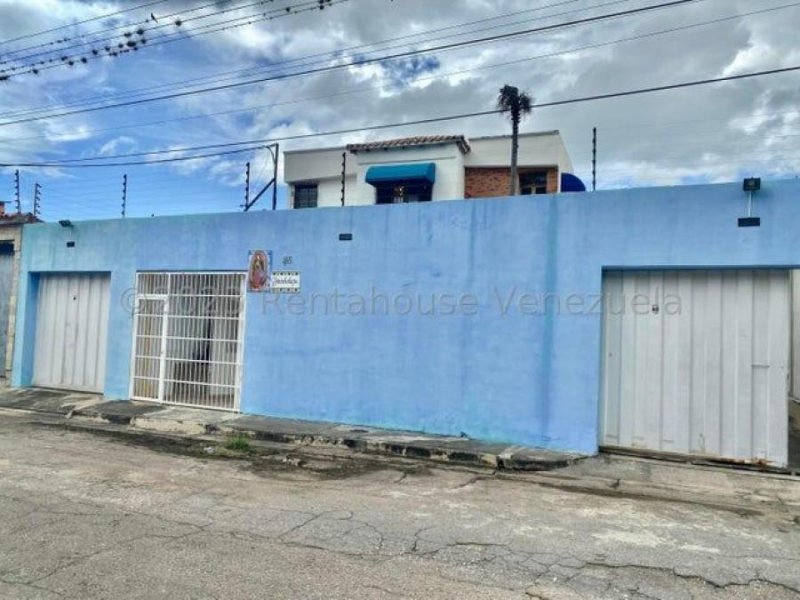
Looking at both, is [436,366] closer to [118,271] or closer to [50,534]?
[50,534]

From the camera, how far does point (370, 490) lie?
6512 mm

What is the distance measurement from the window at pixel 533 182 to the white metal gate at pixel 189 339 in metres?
14.6

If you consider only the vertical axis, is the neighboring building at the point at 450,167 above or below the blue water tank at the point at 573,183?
above

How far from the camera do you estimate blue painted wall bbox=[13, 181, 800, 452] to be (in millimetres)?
7789

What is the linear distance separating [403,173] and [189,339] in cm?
1215

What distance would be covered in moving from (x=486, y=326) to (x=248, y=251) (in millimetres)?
4635

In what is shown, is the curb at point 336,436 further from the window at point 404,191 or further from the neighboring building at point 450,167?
the window at point 404,191

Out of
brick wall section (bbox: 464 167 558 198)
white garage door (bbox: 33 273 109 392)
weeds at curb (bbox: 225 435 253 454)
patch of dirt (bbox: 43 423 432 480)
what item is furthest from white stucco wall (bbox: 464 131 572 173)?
patch of dirt (bbox: 43 423 432 480)

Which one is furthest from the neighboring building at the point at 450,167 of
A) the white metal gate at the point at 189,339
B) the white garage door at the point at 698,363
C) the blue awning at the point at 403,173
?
the white garage door at the point at 698,363

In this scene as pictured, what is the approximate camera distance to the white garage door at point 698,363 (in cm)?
746

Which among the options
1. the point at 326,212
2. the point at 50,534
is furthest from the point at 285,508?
the point at 326,212

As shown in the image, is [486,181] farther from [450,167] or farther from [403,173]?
[403,173]

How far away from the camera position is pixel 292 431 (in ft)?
30.3

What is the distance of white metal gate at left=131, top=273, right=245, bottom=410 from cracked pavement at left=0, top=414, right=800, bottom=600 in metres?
3.80
